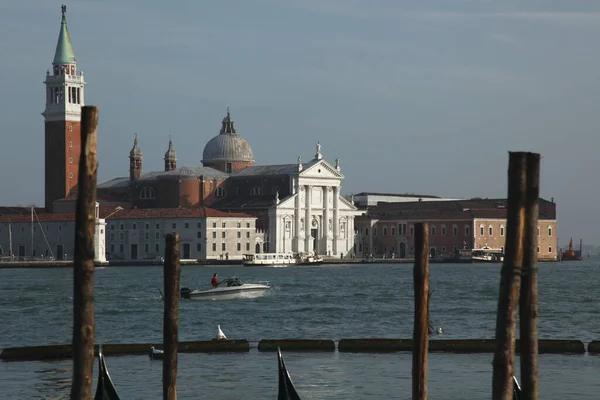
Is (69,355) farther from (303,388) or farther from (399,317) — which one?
(399,317)

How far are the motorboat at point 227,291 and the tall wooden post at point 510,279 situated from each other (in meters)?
28.4

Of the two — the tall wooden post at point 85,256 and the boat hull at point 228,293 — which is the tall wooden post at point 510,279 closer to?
the tall wooden post at point 85,256

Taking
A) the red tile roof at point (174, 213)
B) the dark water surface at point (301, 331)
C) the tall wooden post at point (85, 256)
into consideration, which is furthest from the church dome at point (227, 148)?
the tall wooden post at point (85, 256)

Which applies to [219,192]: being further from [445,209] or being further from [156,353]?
[156,353]

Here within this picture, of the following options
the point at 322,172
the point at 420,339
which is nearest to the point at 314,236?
the point at 322,172

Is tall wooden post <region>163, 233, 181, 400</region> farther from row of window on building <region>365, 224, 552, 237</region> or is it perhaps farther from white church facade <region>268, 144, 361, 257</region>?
row of window on building <region>365, 224, 552, 237</region>

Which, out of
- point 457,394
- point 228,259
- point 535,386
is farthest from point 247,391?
point 228,259

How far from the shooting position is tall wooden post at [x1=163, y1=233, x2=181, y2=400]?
41.1ft

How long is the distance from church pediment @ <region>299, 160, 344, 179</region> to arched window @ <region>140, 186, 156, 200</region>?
10617mm

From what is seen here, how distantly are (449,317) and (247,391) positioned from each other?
1488 centimetres

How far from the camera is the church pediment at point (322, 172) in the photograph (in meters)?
88.3

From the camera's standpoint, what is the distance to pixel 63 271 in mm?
68625

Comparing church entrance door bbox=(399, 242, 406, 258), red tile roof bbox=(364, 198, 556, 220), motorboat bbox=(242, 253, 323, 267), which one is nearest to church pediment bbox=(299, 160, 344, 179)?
motorboat bbox=(242, 253, 323, 267)

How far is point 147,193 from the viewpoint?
9062cm
